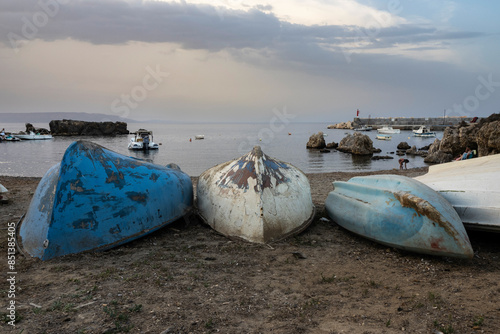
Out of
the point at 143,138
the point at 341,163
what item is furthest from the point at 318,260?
the point at 143,138

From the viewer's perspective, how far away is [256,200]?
593 centimetres

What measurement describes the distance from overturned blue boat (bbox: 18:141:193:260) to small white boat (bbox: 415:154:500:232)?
5.32 metres

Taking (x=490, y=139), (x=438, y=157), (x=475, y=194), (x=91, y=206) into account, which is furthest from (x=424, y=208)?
(x=438, y=157)

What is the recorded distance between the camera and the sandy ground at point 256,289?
3.50 metres

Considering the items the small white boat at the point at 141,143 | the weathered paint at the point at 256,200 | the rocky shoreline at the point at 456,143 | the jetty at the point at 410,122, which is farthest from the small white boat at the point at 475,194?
the jetty at the point at 410,122

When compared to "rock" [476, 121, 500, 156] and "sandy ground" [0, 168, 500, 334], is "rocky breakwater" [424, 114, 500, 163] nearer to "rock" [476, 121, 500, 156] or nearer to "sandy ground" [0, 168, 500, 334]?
"rock" [476, 121, 500, 156]

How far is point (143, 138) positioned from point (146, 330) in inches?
1753

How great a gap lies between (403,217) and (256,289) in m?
2.72

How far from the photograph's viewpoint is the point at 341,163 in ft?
101

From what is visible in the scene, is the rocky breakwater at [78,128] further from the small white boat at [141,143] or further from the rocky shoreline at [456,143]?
the rocky shoreline at [456,143]

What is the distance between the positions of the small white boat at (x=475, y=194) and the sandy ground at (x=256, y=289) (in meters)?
0.51

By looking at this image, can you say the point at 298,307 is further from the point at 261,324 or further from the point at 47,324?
the point at 47,324

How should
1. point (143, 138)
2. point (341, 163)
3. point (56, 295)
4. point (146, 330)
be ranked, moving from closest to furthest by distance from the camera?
1. point (146, 330)
2. point (56, 295)
3. point (341, 163)
4. point (143, 138)

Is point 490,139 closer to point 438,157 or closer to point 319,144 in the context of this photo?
point 438,157
